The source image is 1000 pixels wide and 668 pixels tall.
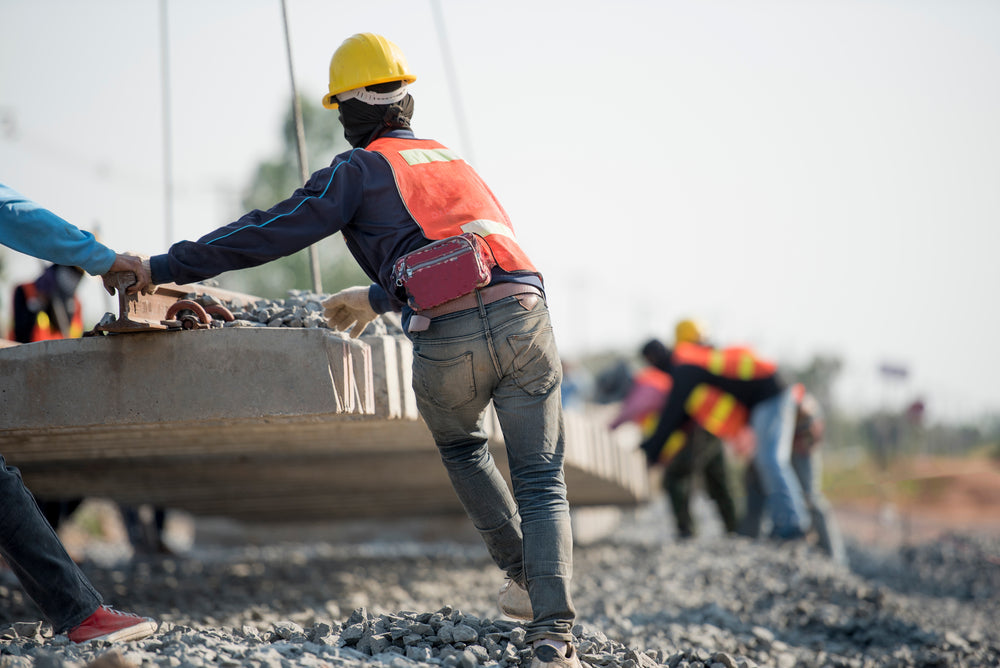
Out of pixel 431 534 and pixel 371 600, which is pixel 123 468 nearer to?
pixel 371 600

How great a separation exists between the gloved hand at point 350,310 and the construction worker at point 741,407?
15.6ft

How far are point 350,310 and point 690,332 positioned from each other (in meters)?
6.48

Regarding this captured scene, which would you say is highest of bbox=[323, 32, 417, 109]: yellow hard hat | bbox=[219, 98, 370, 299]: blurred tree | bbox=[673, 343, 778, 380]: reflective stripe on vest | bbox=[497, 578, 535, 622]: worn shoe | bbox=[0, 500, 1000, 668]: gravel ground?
bbox=[219, 98, 370, 299]: blurred tree

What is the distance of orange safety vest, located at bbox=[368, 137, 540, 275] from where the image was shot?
124 inches

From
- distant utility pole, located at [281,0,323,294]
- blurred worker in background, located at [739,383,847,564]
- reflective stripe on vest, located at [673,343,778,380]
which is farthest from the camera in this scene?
blurred worker in background, located at [739,383,847,564]

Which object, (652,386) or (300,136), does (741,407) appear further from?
(300,136)

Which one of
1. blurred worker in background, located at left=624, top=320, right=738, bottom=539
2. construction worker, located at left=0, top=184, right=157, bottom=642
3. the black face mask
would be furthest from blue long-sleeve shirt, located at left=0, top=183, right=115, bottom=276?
blurred worker in background, located at left=624, top=320, right=738, bottom=539

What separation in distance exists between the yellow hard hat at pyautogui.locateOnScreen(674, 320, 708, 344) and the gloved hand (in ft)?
20.9

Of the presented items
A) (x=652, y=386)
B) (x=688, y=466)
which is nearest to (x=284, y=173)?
(x=652, y=386)

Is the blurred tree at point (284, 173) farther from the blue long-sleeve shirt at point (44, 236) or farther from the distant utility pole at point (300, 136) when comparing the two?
the blue long-sleeve shirt at point (44, 236)

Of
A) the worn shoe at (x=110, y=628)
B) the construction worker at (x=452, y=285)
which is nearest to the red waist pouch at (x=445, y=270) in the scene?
the construction worker at (x=452, y=285)

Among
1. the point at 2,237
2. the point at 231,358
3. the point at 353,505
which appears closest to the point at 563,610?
the point at 231,358

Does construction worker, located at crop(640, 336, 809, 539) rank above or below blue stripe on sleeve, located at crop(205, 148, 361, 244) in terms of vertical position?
below

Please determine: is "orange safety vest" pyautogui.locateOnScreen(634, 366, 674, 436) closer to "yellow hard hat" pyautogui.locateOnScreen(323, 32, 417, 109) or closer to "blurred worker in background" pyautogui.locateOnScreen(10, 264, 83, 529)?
"blurred worker in background" pyautogui.locateOnScreen(10, 264, 83, 529)
